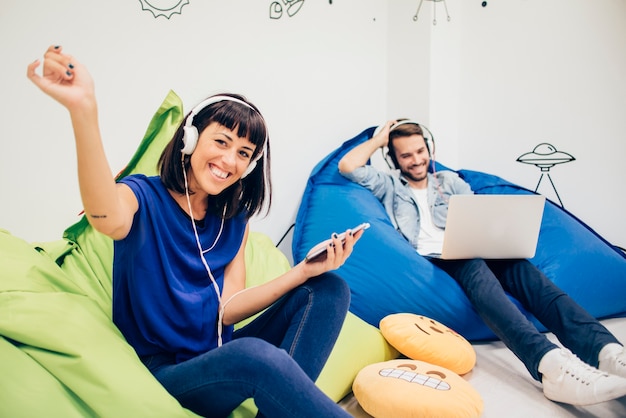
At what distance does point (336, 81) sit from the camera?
2338 mm

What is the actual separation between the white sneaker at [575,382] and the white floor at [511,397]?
1.6 inches

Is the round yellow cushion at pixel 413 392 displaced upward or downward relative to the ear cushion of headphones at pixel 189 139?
downward

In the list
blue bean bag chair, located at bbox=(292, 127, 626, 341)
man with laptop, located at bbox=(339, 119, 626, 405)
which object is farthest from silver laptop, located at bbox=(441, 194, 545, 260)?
blue bean bag chair, located at bbox=(292, 127, 626, 341)

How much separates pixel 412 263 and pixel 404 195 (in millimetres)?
434

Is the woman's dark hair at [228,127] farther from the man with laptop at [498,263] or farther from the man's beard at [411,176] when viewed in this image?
the man's beard at [411,176]

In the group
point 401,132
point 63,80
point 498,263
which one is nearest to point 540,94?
point 401,132

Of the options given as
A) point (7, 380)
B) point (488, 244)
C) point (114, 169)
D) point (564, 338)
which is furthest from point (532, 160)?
point (7, 380)

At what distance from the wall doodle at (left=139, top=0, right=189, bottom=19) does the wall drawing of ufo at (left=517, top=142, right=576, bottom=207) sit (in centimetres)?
182

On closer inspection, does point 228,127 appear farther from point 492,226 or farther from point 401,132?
point 401,132

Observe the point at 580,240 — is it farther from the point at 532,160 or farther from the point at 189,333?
Answer: the point at 189,333

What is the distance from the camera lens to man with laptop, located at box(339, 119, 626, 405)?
4.08 feet

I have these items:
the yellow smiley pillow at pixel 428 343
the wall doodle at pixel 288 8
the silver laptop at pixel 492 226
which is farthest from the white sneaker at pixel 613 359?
the wall doodle at pixel 288 8

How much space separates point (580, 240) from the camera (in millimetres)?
1876

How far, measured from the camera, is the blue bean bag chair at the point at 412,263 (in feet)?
5.43
